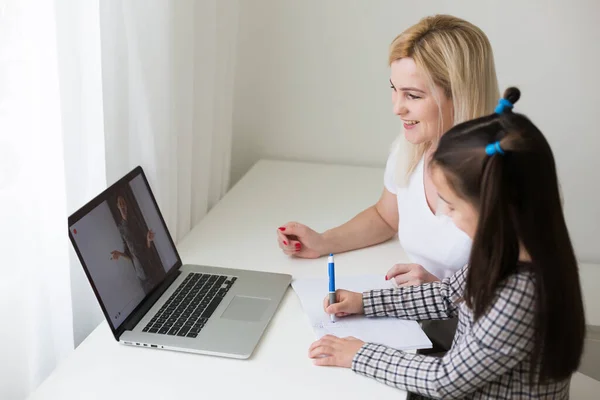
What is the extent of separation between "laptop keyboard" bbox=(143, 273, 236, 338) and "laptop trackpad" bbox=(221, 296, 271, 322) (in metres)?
0.03

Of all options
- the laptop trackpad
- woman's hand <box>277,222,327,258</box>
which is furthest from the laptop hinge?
woman's hand <box>277,222,327,258</box>

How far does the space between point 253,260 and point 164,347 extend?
15.5 inches

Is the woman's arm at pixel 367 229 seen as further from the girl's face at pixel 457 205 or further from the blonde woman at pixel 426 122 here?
the girl's face at pixel 457 205

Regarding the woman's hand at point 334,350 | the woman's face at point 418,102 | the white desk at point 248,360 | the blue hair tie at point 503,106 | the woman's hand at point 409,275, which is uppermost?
the blue hair tie at point 503,106

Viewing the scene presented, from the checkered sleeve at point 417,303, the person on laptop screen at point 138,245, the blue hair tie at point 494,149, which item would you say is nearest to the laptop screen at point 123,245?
the person on laptop screen at point 138,245

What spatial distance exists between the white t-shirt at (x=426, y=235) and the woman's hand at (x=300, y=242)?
179 mm

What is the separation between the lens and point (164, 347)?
1180 millimetres

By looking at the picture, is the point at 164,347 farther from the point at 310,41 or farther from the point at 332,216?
the point at 310,41

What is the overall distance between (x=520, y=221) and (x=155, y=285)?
672mm

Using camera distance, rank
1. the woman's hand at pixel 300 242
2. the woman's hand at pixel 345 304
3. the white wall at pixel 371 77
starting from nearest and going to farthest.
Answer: the woman's hand at pixel 345 304, the woman's hand at pixel 300 242, the white wall at pixel 371 77

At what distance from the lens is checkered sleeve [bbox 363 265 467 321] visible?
130cm

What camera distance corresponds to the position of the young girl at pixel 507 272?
3.21 ft

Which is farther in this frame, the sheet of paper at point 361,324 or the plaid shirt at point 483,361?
the sheet of paper at point 361,324

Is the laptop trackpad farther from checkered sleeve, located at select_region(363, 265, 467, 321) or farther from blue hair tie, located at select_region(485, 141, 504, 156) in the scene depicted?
blue hair tie, located at select_region(485, 141, 504, 156)
